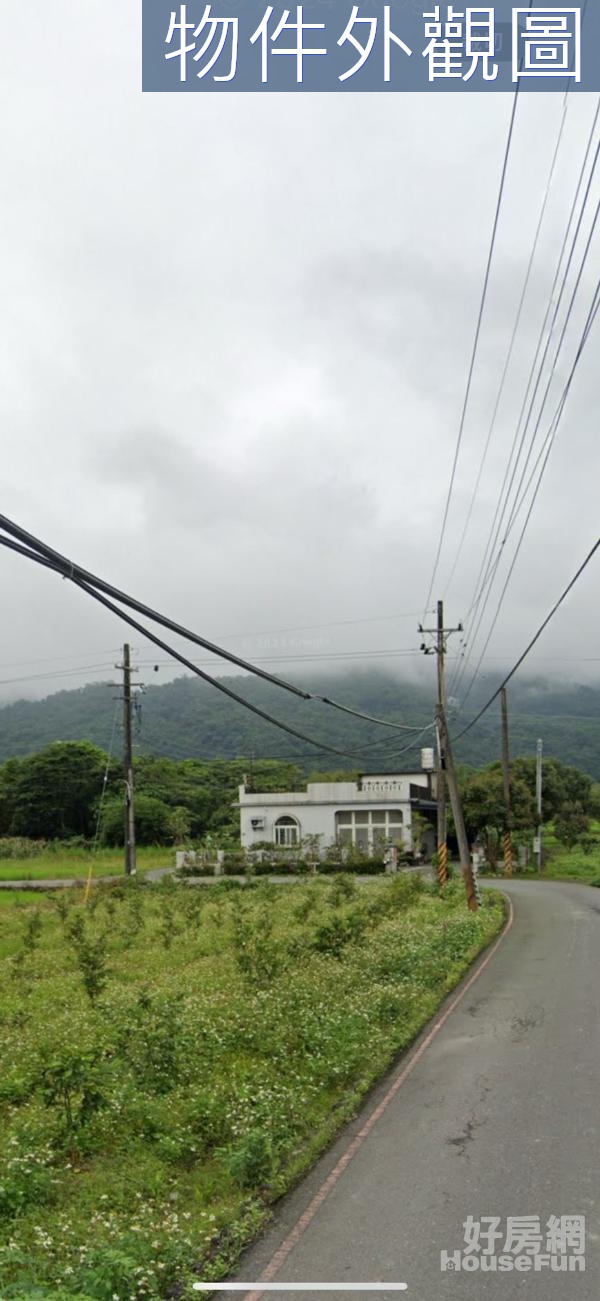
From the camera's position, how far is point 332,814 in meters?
62.3

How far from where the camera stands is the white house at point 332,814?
202ft

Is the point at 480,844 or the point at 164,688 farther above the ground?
the point at 164,688

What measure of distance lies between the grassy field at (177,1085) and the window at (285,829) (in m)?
40.8

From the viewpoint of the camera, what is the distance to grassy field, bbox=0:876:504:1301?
666cm

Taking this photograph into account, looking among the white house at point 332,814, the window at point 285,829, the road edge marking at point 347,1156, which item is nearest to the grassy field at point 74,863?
the white house at point 332,814

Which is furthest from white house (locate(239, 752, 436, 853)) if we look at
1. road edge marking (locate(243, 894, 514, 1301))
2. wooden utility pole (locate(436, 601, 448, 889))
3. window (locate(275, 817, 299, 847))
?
road edge marking (locate(243, 894, 514, 1301))

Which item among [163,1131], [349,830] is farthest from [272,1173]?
[349,830]

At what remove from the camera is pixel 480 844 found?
6184 cm

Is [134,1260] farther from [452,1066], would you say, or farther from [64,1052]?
[452,1066]

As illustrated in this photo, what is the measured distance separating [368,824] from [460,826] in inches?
1235

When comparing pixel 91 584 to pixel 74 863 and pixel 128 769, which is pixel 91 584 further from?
pixel 74 863

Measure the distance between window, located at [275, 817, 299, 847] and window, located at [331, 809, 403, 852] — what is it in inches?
105

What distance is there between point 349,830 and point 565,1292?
2244 inches

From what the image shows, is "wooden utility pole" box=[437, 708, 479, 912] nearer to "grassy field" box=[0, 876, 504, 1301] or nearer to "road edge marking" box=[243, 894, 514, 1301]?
"grassy field" box=[0, 876, 504, 1301]
